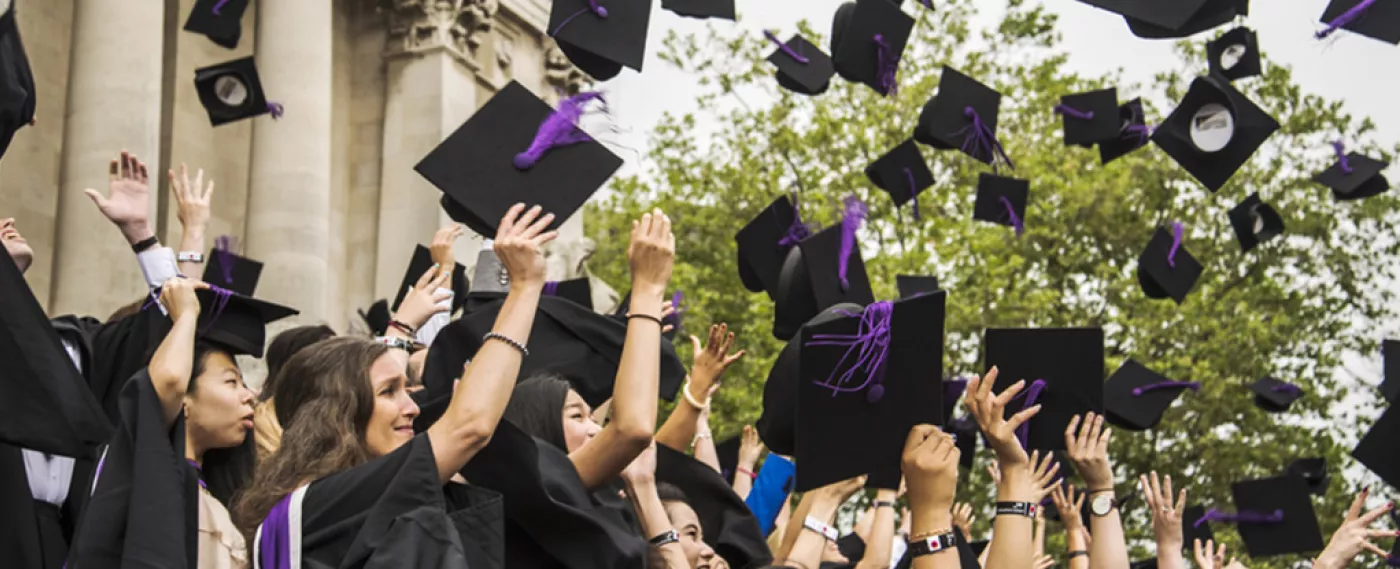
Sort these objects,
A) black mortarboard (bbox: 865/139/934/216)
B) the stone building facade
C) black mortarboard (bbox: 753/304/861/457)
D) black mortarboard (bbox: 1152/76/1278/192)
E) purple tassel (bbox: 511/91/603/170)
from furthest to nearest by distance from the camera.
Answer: the stone building facade
black mortarboard (bbox: 865/139/934/216)
black mortarboard (bbox: 1152/76/1278/192)
purple tassel (bbox: 511/91/603/170)
black mortarboard (bbox: 753/304/861/457)

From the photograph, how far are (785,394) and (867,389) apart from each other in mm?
313

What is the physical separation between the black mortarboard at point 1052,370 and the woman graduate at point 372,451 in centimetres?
289

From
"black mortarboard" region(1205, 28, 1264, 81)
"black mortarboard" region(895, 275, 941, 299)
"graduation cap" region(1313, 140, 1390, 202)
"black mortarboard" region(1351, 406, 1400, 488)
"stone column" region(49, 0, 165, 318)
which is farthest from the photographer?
"graduation cap" region(1313, 140, 1390, 202)

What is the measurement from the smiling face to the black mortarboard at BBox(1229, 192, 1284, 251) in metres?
11.4

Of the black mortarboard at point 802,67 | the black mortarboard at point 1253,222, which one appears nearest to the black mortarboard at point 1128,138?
the black mortarboard at point 802,67

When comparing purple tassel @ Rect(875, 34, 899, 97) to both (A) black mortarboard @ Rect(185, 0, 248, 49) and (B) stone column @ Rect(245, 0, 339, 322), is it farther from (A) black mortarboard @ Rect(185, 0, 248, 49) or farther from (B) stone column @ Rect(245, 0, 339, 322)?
(B) stone column @ Rect(245, 0, 339, 322)

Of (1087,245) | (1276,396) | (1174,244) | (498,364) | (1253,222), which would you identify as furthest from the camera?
(1087,245)

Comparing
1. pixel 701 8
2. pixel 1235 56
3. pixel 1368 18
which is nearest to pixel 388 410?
pixel 701 8

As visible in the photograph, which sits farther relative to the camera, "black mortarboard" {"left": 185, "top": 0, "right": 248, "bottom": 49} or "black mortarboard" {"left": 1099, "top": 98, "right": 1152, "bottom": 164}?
"black mortarboard" {"left": 1099, "top": 98, "right": 1152, "bottom": 164}

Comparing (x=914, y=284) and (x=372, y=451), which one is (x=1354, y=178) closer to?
(x=914, y=284)

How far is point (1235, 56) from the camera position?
11.5m

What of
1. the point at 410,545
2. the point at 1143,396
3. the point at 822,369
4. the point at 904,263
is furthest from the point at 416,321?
the point at 904,263

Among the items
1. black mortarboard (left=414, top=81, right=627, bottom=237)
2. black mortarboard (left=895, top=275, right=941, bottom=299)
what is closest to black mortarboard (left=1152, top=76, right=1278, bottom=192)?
black mortarboard (left=895, top=275, right=941, bottom=299)

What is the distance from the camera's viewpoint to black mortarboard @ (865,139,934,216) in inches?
469
